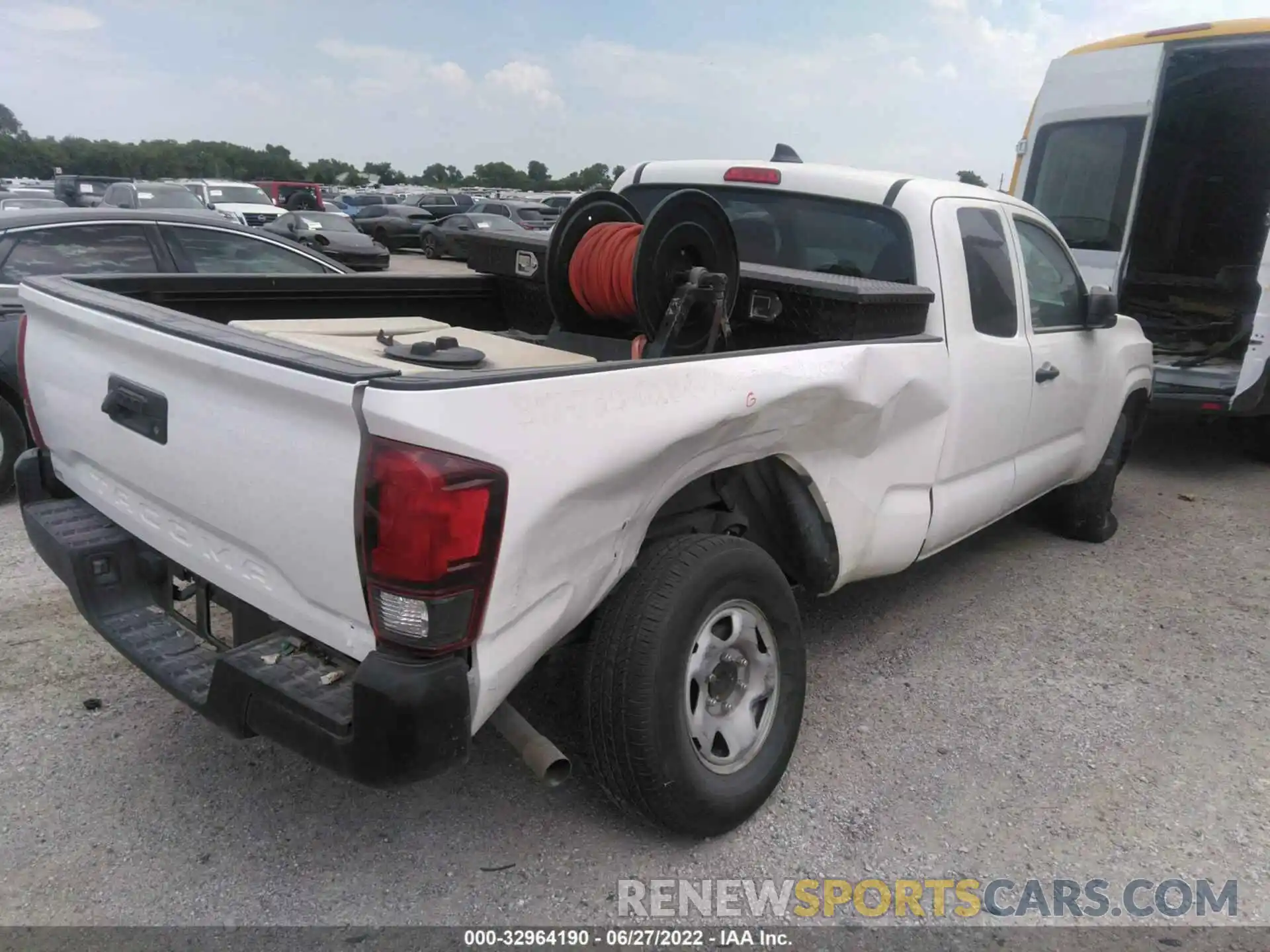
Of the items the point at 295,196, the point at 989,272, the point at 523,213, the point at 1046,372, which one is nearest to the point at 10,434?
the point at 989,272

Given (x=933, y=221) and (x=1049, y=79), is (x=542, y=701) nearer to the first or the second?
(x=933, y=221)

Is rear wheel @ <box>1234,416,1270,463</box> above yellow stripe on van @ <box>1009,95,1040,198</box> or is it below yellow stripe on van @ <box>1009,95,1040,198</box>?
below

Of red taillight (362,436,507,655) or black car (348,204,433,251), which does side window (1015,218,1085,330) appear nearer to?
red taillight (362,436,507,655)

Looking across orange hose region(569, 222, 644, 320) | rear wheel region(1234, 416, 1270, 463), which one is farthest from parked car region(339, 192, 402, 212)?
orange hose region(569, 222, 644, 320)

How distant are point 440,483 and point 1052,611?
11.7 ft

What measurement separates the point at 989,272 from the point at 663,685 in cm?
249

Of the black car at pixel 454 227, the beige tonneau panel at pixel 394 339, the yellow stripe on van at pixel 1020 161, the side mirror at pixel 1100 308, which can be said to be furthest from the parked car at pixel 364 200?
the beige tonneau panel at pixel 394 339

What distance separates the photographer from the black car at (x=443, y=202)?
3362 cm

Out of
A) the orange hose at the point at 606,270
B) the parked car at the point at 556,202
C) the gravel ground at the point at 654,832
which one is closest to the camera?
the gravel ground at the point at 654,832

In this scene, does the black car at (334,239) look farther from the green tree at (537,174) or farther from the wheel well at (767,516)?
the green tree at (537,174)

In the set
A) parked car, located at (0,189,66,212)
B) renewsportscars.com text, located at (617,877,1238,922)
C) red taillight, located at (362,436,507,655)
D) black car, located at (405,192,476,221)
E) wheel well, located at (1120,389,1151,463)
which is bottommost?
renewsportscars.com text, located at (617,877,1238,922)

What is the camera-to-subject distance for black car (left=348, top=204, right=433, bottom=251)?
28031 mm

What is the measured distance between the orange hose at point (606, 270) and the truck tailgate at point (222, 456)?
1.49 meters

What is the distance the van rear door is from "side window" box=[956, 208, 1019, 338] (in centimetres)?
401
